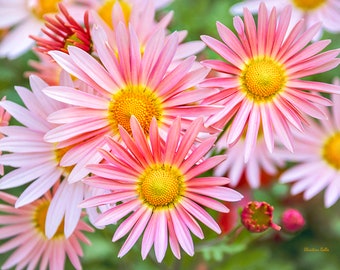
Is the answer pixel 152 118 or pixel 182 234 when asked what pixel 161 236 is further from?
pixel 152 118

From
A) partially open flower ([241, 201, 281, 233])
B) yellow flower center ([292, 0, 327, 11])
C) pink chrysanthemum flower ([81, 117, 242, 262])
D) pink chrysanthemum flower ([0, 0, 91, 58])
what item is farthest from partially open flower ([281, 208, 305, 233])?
pink chrysanthemum flower ([0, 0, 91, 58])

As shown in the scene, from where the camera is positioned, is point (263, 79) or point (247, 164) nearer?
point (263, 79)

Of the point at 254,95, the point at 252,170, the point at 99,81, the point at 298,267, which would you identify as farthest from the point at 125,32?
the point at 298,267

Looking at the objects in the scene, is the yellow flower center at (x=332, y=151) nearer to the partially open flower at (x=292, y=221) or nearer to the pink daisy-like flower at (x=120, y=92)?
the partially open flower at (x=292, y=221)

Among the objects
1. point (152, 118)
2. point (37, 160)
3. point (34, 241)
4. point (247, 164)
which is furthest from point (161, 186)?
point (247, 164)

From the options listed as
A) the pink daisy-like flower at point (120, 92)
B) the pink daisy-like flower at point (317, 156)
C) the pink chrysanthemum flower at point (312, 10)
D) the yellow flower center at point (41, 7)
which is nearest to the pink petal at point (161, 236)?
the pink daisy-like flower at point (120, 92)

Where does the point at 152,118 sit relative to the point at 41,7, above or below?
below

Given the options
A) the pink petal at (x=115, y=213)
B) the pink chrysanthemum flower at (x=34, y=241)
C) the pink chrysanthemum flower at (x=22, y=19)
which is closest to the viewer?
the pink petal at (x=115, y=213)
